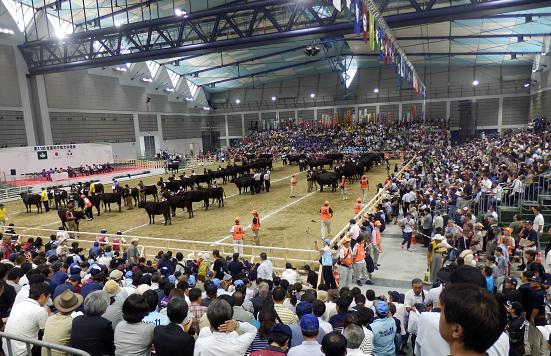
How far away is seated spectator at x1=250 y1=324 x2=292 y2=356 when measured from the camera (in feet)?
10.9

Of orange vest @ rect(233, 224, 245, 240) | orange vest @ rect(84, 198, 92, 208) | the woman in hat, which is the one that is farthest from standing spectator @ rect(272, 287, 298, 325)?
orange vest @ rect(84, 198, 92, 208)

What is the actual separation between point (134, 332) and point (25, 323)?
1.60 metres

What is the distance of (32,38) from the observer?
116 feet

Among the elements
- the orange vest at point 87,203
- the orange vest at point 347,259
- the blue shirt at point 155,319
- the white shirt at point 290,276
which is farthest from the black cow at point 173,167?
the blue shirt at point 155,319

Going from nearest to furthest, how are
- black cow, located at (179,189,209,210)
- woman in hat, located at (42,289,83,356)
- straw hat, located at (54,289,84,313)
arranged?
woman in hat, located at (42,289,83,356) → straw hat, located at (54,289,84,313) → black cow, located at (179,189,209,210)

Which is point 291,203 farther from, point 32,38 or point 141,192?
point 32,38

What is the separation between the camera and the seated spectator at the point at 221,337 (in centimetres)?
342

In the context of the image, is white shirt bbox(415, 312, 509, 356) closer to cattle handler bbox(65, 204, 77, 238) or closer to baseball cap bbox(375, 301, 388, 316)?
baseball cap bbox(375, 301, 388, 316)

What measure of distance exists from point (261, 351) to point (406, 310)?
3.96m

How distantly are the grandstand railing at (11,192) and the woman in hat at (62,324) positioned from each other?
2840 centimetres

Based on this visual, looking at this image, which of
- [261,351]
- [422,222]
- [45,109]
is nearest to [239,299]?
[261,351]

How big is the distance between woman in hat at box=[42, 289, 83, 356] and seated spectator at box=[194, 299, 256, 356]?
5.06 feet

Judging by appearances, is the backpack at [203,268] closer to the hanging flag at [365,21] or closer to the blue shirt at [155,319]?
the blue shirt at [155,319]

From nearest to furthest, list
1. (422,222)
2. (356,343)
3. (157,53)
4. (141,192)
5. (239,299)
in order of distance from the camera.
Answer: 1. (356,343)
2. (239,299)
3. (422,222)
4. (141,192)
5. (157,53)
